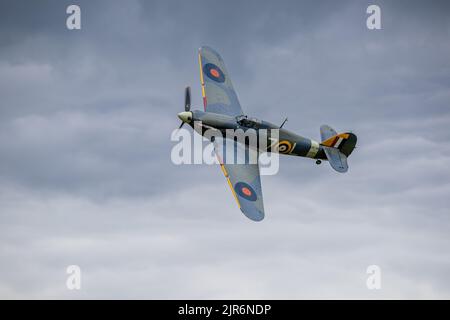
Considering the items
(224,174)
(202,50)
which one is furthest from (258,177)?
(202,50)

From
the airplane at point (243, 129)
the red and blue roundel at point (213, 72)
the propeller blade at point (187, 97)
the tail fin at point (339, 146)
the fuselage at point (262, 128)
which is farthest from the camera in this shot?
the red and blue roundel at point (213, 72)

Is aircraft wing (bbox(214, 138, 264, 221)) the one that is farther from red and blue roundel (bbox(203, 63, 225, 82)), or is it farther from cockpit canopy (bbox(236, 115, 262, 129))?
red and blue roundel (bbox(203, 63, 225, 82))

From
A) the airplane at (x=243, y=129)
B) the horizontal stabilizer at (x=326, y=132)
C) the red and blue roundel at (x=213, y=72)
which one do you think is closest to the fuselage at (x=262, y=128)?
the airplane at (x=243, y=129)

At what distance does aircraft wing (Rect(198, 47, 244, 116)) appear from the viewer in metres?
34.0

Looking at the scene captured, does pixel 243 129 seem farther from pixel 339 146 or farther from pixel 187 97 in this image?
pixel 339 146

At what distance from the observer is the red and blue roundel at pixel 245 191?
95.1ft

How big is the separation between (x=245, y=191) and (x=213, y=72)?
31.8ft

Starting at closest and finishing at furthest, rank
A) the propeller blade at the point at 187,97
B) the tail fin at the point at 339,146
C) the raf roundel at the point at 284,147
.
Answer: the propeller blade at the point at 187,97, the raf roundel at the point at 284,147, the tail fin at the point at 339,146

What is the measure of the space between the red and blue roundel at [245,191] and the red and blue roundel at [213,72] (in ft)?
28.3

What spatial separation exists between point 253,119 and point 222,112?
2.18 metres

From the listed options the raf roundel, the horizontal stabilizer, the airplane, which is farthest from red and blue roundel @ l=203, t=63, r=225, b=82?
the horizontal stabilizer

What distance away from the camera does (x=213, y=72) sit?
35781 mm

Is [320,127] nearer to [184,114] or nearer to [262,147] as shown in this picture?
[262,147]

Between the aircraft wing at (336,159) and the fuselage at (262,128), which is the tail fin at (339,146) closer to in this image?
the aircraft wing at (336,159)
